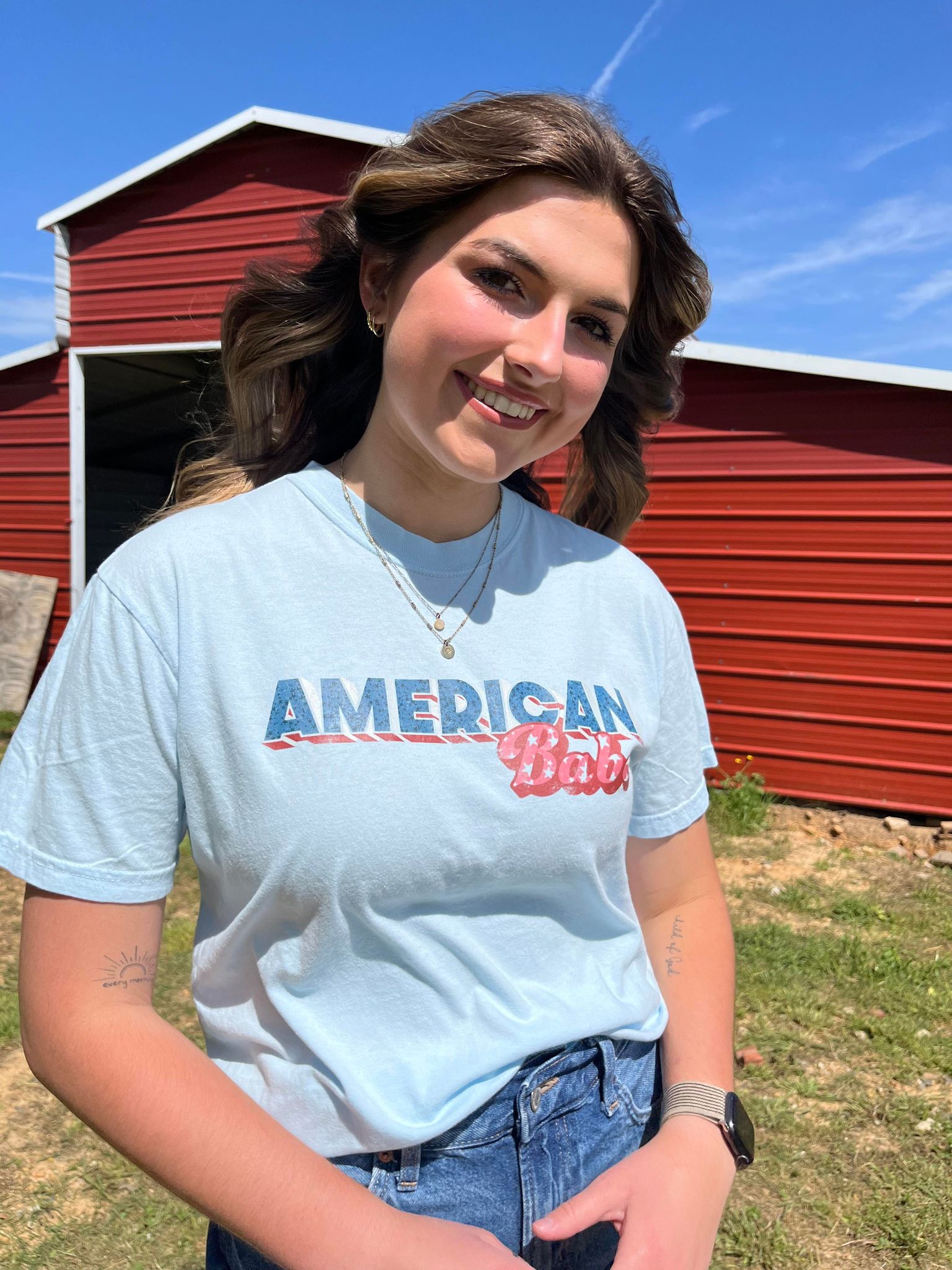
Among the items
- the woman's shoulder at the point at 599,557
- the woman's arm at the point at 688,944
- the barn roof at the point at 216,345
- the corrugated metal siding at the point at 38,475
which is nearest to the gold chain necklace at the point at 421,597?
the woman's shoulder at the point at 599,557

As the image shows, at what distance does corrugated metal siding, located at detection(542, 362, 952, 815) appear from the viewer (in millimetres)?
6262

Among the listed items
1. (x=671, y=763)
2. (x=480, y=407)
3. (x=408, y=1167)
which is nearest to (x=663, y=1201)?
(x=408, y=1167)

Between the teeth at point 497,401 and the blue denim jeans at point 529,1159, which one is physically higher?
the teeth at point 497,401

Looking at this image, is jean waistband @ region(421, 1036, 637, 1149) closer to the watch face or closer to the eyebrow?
the watch face

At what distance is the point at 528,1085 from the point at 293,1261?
0.34m

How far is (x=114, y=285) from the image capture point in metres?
8.16

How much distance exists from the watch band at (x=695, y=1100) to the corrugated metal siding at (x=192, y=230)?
23.2 feet

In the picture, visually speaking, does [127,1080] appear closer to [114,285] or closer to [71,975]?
[71,975]

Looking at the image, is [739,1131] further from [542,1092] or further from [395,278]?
[395,278]

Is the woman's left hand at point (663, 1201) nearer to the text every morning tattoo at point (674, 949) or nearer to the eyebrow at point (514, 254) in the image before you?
the text every morning tattoo at point (674, 949)

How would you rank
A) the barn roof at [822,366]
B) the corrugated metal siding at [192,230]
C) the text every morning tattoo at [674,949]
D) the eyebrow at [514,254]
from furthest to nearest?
the corrugated metal siding at [192,230]
the barn roof at [822,366]
the text every morning tattoo at [674,949]
the eyebrow at [514,254]

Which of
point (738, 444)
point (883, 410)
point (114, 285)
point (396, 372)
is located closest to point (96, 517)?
point (114, 285)

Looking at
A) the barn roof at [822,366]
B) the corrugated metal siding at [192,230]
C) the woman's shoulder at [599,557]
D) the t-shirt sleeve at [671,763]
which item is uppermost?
the corrugated metal siding at [192,230]

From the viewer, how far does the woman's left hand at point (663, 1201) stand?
111 cm
